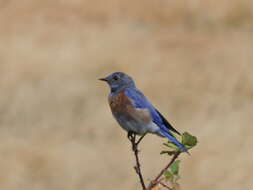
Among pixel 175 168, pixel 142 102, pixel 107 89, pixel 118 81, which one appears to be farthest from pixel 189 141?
pixel 107 89

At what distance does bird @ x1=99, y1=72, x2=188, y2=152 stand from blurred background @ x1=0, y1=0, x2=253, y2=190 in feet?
26.1

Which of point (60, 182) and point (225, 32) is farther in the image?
point (225, 32)

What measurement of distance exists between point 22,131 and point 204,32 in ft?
20.7

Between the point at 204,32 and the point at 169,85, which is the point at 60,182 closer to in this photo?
the point at 169,85

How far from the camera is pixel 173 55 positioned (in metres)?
19.7

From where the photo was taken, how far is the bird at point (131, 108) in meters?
5.18

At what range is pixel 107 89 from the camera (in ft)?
60.2

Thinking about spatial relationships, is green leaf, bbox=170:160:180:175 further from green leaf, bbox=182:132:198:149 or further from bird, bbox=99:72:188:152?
bird, bbox=99:72:188:152

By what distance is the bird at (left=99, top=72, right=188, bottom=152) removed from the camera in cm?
518

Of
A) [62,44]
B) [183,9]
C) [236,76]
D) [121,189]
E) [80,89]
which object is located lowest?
→ [121,189]

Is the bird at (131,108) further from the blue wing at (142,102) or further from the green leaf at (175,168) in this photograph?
the green leaf at (175,168)

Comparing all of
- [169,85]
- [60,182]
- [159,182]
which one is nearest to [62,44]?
[169,85]

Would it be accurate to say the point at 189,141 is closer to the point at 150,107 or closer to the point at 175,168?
the point at 175,168

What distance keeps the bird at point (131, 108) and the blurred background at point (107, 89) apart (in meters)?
7.96
